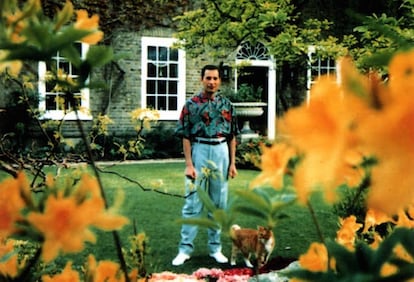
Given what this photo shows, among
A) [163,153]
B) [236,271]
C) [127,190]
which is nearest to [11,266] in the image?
[236,271]

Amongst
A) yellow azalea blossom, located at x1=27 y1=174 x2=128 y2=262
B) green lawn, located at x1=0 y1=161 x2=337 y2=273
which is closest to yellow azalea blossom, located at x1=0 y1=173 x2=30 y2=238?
yellow azalea blossom, located at x1=27 y1=174 x2=128 y2=262

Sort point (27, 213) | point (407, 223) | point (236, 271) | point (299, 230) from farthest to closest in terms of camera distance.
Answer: point (299, 230), point (236, 271), point (407, 223), point (27, 213)

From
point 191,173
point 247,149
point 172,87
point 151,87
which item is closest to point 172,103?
point 172,87

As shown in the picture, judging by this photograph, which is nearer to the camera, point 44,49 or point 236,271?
point 44,49

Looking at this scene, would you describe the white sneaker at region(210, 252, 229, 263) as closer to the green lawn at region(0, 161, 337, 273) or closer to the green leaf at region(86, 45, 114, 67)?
the green lawn at region(0, 161, 337, 273)

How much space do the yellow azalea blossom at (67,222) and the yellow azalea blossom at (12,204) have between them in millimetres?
22

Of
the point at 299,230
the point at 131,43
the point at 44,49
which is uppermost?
the point at 131,43

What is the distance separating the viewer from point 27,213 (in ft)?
1.83

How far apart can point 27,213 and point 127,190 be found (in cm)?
734

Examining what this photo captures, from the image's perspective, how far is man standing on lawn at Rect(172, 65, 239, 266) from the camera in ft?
14.9

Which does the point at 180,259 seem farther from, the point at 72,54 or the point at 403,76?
the point at 403,76

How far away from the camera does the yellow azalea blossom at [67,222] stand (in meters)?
0.52

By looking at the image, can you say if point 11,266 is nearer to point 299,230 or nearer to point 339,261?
point 339,261

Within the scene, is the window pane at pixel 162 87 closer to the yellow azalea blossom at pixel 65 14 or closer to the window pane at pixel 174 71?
the window pane at pixel 174 71
